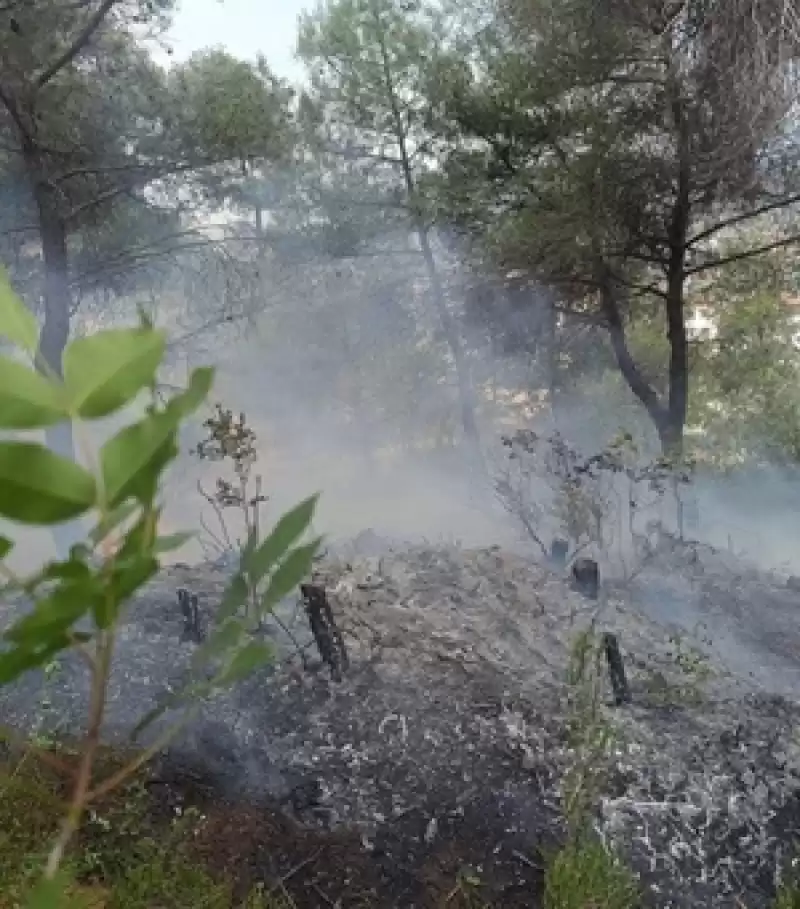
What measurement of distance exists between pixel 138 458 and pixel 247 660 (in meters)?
0.08

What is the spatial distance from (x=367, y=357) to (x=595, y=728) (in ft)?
31.9

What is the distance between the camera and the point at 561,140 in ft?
16.9

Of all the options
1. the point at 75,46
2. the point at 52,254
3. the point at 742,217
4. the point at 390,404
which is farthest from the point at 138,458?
the point at 390,404

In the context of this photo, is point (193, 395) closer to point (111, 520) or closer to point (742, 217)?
point (111, 520)

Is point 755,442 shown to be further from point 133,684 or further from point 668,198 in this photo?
point 133,684

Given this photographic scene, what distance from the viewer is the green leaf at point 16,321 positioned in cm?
18

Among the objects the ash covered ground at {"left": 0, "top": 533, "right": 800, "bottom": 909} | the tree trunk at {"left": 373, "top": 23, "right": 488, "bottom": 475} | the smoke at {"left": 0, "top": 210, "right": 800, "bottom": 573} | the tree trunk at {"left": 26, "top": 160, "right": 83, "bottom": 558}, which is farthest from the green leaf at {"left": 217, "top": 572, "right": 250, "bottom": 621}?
the tree trunk at {"left": 373, "top": 23, "right": 488, "bottom": 475}

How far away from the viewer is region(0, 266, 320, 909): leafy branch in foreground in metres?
0.18

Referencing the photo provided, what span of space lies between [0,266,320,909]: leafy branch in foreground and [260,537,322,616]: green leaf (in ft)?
0.12

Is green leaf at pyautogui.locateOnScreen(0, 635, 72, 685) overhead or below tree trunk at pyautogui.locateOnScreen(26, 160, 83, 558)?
below

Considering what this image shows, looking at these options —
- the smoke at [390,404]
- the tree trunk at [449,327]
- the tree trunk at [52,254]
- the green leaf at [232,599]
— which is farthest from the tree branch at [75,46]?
the green leaf at [232,599]

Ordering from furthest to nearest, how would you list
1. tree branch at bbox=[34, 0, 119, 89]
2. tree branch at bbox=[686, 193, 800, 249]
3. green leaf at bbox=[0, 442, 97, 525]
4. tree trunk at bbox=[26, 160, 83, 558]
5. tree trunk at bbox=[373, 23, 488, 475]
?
tree trunk at bbox=[373, 23, 488, 475]
tree branch at bbox=[686, 193, 800, 249]
tree trunk at bbox=[26, 160, 83, 558]
tree branch at bbox=[34, 0, 119, 89]
green leaf at bbox=[0, 442, 97, 525]

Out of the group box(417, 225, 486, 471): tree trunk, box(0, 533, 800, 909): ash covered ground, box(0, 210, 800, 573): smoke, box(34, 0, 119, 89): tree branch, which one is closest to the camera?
box(0, 533, 800, 909): ash covered ground

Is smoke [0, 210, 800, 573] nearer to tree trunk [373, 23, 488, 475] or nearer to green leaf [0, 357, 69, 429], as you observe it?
tree trunk [373, 23, 488, 475]
